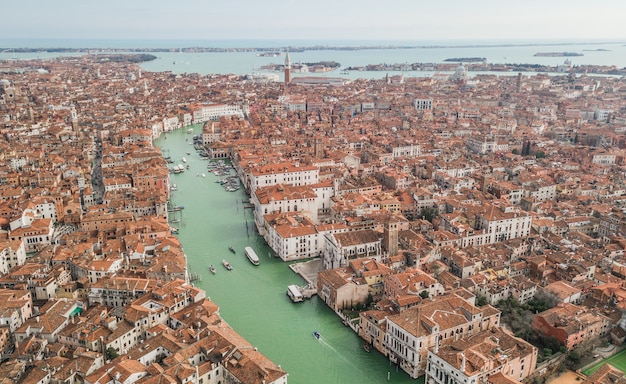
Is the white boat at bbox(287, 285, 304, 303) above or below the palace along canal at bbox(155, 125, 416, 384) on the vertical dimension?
above

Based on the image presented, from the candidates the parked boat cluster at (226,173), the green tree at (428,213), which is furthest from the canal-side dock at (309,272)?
the parked boat cluster at (226,173)

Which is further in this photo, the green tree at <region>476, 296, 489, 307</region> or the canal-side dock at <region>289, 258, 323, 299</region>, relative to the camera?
the canal-side dock at <region>289, 258, 323, 299</region>

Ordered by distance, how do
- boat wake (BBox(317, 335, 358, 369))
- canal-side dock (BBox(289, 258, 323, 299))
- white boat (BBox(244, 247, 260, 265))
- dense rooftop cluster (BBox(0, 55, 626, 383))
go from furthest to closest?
1. white boat (BBox(244, 247, 260, 265))
2. canal-side dock (BBox(289, 258, 323, 299))
3. boat wake (BBox(317, 335, 358, 369))
4. dense rooftop cluster (BBox(0, 55, 626, 383))

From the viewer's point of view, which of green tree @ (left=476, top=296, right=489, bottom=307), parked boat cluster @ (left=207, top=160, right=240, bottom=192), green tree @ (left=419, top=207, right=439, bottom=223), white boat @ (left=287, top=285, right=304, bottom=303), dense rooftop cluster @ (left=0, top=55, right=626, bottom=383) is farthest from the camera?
parked boat cluster @ (left=207, top=160, right=240, bottom=192)

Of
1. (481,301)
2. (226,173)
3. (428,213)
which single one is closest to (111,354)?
(481,301)

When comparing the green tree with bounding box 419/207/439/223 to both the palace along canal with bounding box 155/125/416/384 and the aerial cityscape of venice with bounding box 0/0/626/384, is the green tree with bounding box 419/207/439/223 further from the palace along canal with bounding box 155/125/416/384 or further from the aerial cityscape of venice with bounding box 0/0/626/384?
the palace along canal with bounding box 155/125/416/384

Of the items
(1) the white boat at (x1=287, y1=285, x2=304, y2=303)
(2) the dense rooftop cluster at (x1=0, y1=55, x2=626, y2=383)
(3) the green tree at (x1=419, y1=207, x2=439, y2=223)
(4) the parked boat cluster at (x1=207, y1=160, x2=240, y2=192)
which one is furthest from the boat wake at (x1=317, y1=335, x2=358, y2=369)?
(4) the parked boat cluster at (x1=207, y1=160, x2=240, y2=192)

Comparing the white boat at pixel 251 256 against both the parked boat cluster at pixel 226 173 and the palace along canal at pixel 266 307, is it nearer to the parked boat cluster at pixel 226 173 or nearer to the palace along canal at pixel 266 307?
the palace along canal at pixel 266 307
